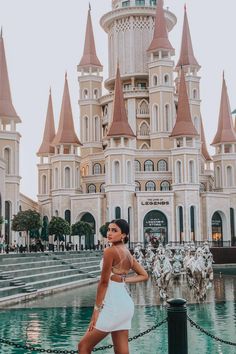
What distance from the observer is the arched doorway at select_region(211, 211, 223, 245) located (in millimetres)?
58188

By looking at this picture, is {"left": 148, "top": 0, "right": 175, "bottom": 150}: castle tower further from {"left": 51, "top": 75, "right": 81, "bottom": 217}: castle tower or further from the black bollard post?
the black bollard post

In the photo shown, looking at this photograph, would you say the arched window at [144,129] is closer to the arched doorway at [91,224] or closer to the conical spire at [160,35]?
the conical spire at [160,35]

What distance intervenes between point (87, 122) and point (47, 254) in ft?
132

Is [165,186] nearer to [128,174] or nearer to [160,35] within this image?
[128,174]

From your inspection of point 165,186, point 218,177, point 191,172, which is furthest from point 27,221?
point 218,177

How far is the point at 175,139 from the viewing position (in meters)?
58.5

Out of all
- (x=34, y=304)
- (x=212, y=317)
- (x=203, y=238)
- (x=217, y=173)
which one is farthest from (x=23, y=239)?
(x=212, y=317)

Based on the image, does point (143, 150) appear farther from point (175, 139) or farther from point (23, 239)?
point (23, 239)

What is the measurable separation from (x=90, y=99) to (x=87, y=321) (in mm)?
56001

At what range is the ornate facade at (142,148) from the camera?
182 ft

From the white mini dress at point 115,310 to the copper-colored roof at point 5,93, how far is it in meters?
44.4

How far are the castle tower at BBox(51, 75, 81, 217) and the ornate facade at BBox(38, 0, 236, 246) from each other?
10cm

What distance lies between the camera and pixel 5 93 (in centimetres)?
4938

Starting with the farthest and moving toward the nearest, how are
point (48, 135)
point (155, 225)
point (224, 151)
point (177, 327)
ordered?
1. point (48, 135)
2. point (224, 151)
3. point (155, 225)
4. point (177, 327)
